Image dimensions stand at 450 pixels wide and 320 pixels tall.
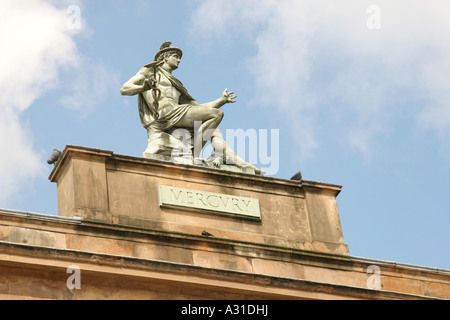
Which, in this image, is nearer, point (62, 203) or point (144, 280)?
point (144, 280)

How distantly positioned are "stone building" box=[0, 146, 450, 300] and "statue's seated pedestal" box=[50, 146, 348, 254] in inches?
1.0

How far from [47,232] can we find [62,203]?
1801 mm

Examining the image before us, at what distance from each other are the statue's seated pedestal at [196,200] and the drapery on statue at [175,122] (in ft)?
2.09

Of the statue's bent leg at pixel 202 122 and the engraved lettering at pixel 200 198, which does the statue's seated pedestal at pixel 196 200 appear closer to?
the engraved lettering at pixel 200 198

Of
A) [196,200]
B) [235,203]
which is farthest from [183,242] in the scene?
[235,203]

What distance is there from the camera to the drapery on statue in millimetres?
29375

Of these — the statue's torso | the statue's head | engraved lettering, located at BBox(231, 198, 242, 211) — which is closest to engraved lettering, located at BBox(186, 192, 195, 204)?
engraved lettering, located at BBox(231, 198, 242, 211)

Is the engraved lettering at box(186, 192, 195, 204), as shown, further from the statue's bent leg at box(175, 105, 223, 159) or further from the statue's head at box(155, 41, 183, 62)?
the statue's head at box(155, 41, 183, 62)

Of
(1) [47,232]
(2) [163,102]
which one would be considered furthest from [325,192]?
(1) [47,232]

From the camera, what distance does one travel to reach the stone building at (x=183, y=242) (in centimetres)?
2564

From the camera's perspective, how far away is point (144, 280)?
26.0 metres

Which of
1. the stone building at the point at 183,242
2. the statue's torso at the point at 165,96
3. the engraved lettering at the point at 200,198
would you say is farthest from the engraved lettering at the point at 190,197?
the statue's torso at the point at 165,96
